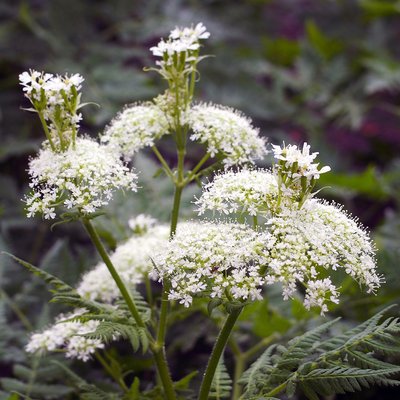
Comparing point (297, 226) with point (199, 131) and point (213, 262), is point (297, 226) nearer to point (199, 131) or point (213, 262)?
point (213, 262)

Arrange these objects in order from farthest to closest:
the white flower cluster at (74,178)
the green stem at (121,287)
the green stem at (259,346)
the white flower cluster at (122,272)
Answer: the green stem at (259,346), the white flower cluster at (122,272), the green stem at (121,287), the white flower cluster at (74,178)

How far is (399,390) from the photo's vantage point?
2057mm

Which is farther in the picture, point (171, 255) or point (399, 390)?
point (399, 390)

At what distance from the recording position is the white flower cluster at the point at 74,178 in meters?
1.30

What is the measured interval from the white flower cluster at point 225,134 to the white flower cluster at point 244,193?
124 mm

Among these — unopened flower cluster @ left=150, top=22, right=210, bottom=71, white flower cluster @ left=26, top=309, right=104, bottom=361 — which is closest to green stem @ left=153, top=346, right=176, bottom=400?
white flower cluster @ left=26, top=309, right=104, bottom=361

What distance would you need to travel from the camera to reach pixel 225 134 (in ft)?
4.93

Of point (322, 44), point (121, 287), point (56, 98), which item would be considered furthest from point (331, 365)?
point (322, 44)

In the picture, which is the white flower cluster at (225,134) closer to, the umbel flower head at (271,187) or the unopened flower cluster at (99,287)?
the umbel flower head at (271,187)

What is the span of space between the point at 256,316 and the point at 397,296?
450 mm

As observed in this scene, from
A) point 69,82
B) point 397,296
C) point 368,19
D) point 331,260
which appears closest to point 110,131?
point 69,82

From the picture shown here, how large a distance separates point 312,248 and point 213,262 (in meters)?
0.20

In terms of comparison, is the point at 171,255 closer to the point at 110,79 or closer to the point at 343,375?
the point at 343,375

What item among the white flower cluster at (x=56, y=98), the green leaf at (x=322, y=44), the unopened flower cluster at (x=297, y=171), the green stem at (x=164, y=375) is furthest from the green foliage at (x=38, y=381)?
the green leaf at (x=322, y=44)
